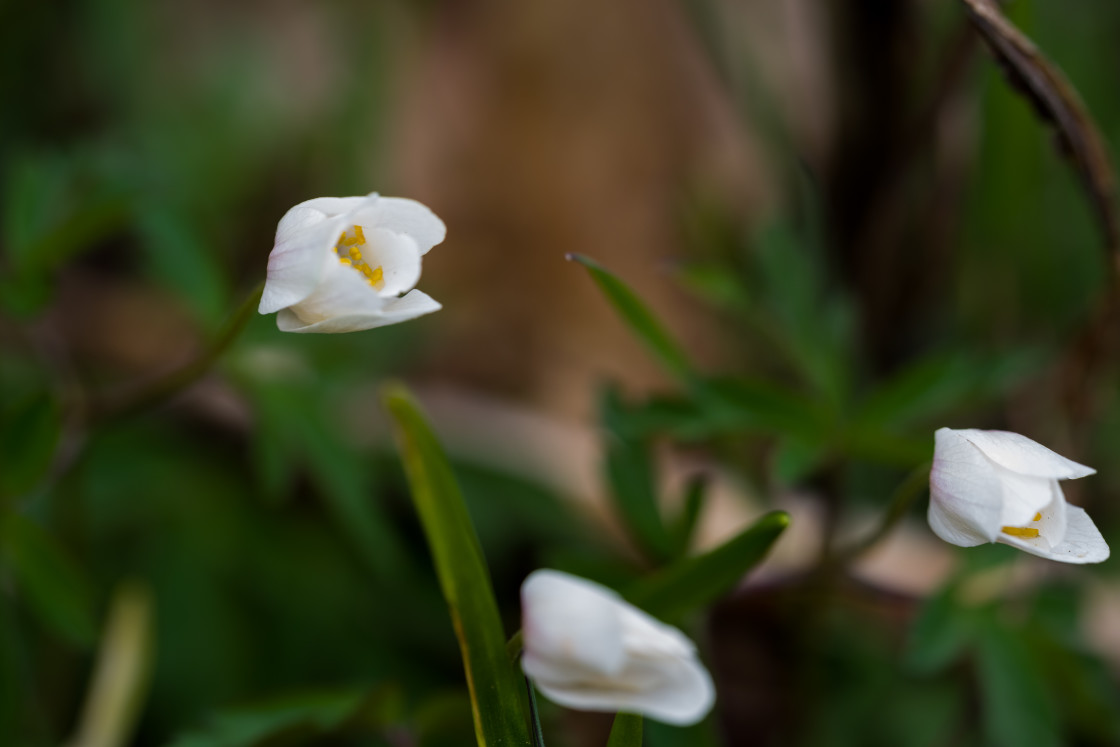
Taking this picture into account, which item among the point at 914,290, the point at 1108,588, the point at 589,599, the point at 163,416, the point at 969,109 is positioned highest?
the point at 969,109

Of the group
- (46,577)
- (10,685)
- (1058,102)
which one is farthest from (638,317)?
(10,685)

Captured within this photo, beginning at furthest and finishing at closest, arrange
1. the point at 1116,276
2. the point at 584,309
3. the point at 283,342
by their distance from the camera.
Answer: the point at 584,309
the point at 283,342
the point at 1116,276

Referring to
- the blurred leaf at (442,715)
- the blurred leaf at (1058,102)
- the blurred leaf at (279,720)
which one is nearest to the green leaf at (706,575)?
the blurred leaf at (442,715)

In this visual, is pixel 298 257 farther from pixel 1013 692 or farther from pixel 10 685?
pixel 1013 692

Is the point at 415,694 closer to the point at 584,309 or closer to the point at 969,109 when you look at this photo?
the point at 584,309

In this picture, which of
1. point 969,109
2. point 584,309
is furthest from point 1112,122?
point 584,309

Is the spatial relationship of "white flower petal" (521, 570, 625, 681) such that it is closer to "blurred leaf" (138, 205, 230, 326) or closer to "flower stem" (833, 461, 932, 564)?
"flower stem" (833, 461, 932, 564)

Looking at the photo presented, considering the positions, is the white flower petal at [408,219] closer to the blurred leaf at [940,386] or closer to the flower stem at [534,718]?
the flower stem at [534,718]
